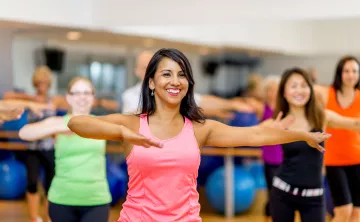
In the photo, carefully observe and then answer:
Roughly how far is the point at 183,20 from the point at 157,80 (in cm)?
382

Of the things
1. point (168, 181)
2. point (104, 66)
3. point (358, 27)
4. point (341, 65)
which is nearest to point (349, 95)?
point (341, 65)

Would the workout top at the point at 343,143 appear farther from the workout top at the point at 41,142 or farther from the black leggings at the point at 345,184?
the workout top at the point at 41,142

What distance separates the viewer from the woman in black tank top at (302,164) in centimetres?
420

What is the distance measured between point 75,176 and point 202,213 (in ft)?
11.2

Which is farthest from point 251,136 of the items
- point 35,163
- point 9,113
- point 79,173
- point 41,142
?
point 35,163

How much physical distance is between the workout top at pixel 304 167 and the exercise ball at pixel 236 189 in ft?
9.65

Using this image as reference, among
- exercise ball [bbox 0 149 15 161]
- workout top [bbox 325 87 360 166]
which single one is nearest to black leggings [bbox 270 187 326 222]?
workout top [bbox 325 87 360 166]

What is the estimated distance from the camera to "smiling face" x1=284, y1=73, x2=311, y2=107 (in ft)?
14.5

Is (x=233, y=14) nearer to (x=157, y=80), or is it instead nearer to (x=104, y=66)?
(x=104, y=66)

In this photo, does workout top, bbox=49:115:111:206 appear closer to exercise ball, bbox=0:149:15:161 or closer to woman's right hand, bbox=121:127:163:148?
woman's right hand, bbox=121:127:163:148

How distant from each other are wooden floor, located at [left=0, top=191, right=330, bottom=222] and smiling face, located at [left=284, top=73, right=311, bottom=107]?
2.68 meters

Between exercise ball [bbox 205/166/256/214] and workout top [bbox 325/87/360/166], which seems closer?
workout top [bbox 325/87/360/166]

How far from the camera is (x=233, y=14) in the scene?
6.52 m

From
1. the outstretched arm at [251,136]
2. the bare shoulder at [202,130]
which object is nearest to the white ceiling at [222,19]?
the outstretched arm at [251,136]
